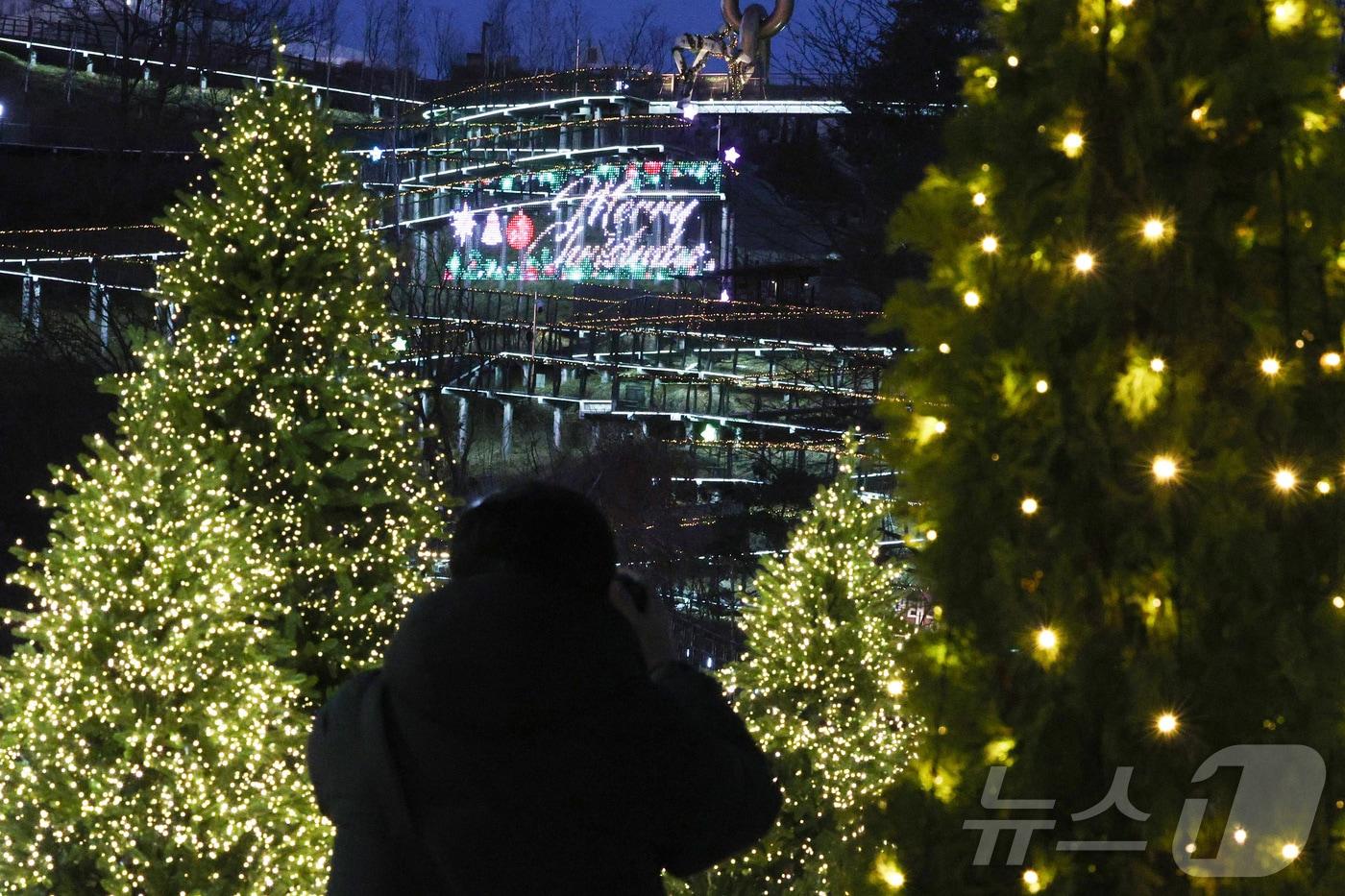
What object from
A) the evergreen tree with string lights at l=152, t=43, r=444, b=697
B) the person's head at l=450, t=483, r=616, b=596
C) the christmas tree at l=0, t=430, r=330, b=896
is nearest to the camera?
the person's head at l=450, t=483, r=616, b=596

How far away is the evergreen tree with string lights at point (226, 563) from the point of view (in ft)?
19.4

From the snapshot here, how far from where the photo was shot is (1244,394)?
283 centimetres

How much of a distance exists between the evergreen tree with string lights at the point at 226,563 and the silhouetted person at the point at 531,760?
3.96 m

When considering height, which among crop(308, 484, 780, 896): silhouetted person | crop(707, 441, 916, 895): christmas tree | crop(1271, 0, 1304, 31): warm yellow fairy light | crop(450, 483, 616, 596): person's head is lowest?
crop(707, 441, 916, 895): christmas tree

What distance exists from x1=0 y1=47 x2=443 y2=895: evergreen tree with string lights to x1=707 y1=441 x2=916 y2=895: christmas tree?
9.13 ft

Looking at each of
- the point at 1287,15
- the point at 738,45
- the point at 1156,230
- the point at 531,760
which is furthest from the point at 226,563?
the point at 738,45

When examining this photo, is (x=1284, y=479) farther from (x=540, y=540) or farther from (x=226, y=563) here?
(x=226, y=563)

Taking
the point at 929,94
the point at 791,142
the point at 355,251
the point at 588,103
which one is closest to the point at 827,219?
the point at 791,142

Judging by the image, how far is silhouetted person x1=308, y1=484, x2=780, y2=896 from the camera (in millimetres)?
2176

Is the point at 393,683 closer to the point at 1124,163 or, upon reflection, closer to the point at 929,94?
the point at 1124,163

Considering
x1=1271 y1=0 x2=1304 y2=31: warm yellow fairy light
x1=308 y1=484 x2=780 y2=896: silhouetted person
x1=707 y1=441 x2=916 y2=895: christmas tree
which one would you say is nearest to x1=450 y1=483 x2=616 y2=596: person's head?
x1=308 y1=484 x2=780 y2=896: silhouetted person

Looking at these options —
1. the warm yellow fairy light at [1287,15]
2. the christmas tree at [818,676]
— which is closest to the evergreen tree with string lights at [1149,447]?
the warm yellow fairy light at [1287,15]

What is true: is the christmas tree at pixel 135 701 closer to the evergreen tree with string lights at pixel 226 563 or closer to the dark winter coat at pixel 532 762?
the evergreen tree with string lights at pixel 226 563

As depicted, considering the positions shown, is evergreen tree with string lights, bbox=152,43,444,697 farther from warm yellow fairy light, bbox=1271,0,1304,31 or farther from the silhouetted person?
warm yellow fairy light, bbox=1271,0,1304,31
